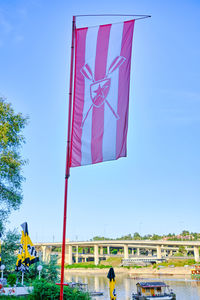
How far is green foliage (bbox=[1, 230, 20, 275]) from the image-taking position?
2519cm

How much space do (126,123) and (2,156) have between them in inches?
514

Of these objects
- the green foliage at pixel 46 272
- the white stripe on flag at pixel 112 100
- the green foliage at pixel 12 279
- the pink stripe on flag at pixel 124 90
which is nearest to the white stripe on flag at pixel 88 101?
the white stripe on flag at pixel 112 100

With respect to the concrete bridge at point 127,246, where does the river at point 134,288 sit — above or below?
below

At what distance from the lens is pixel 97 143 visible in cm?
935

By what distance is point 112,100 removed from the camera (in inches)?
375

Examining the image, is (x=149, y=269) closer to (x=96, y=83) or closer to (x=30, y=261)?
(x=30, y=261)

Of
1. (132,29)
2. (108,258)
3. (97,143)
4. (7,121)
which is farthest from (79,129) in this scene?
(108,258)

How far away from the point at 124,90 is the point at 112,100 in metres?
0.51

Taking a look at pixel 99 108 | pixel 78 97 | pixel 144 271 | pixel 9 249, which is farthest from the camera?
pixel 144 271

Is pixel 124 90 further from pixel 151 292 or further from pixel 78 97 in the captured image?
pixel 151 292

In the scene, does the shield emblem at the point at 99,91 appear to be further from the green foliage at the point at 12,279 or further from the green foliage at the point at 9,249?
the green foliage at the point at 9,249

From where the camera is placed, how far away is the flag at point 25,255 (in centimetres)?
2189

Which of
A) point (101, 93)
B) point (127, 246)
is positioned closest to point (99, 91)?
point (101, 93)

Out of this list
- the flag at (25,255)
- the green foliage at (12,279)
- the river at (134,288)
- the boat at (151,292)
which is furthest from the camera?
the river at (134,288)
